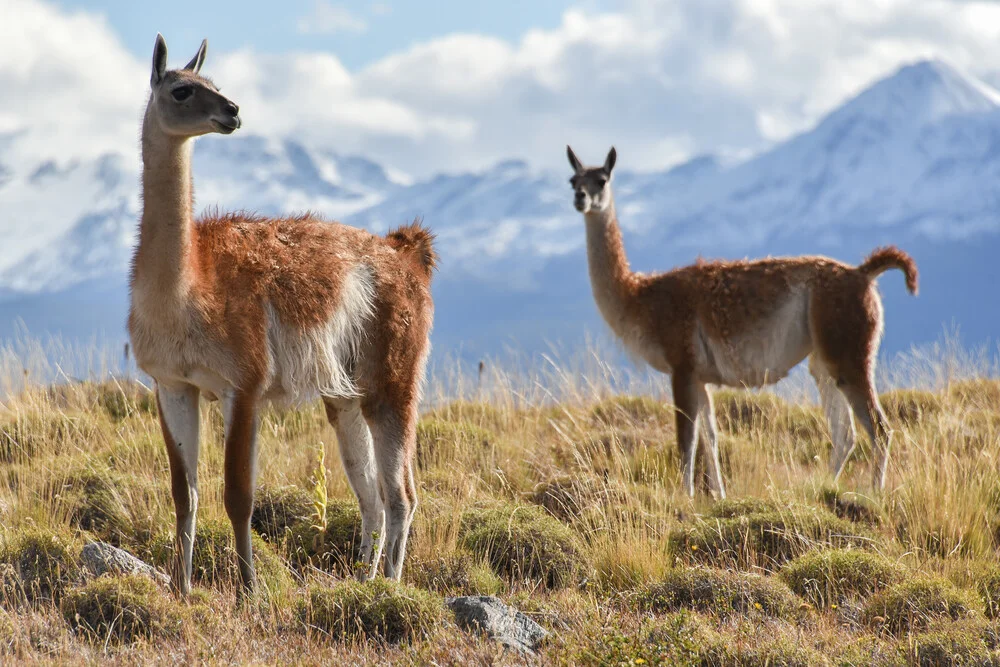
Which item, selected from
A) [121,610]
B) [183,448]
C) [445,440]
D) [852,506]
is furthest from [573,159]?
[121,610]

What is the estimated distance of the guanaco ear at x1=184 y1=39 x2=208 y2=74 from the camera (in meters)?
5.34

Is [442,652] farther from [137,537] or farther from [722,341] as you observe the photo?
[722,341]

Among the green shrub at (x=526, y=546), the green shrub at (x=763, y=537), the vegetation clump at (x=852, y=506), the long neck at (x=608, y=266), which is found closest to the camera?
the green shrub at (x=526, y=546)

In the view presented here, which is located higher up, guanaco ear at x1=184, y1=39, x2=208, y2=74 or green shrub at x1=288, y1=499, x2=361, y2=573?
guanaco ear at x1=184, y1=39, x2=208, y2=74

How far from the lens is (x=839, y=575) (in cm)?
569

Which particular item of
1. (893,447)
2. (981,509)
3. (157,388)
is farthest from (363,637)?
(893,447)

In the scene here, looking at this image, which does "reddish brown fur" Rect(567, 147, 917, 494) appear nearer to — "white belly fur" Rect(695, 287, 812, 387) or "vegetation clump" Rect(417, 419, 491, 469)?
"white belly fur" Rect(695, 287, 812, 387)

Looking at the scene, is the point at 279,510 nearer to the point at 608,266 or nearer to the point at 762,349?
the point at 608,266

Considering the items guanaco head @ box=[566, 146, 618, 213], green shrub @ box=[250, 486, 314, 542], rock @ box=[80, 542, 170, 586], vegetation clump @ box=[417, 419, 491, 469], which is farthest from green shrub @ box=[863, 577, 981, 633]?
guanaco head @ box=[566, 146, 618, 213]

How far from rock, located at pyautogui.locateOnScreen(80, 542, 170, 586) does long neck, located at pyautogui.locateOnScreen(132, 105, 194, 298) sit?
142cm

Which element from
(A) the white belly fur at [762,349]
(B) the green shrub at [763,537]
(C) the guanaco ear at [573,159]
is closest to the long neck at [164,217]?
(B) the green shrub at [763,537]

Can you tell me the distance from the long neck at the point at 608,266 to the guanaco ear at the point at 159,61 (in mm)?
4670

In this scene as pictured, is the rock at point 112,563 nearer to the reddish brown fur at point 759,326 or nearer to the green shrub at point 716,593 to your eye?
the green shrub at point 716,593

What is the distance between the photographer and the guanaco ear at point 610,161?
9.95 m
